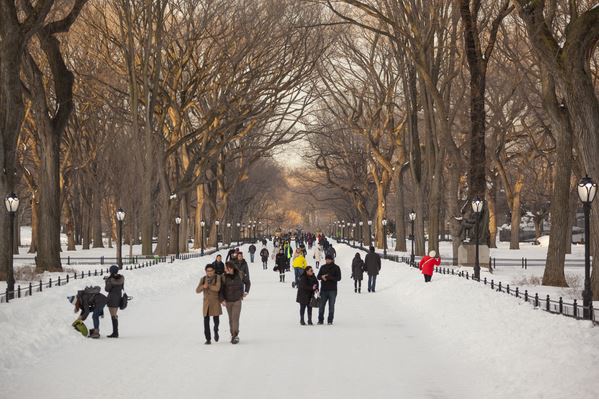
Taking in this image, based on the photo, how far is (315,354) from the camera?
564 inches

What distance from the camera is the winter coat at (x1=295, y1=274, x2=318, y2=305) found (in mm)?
18972

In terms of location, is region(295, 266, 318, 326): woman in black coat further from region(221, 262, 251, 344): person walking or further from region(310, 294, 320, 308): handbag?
region(221, 262, 251, 344): person walking

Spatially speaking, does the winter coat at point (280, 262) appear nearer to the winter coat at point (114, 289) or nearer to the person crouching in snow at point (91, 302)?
the winter coat at point (114, 289)

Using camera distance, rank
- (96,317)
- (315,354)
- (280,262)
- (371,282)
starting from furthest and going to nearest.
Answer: (280,262) → (371,282) → (96,317) → (315,354)

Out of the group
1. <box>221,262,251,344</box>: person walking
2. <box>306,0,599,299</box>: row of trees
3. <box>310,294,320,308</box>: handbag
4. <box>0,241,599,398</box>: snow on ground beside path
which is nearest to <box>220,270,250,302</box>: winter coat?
<box>221,262,251,344</box>: person walking

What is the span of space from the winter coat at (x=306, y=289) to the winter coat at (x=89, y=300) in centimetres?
434

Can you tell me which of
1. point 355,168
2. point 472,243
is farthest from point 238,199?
point 472,243

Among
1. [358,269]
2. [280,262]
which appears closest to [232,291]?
[358,269]

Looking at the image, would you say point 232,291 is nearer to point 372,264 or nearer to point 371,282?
point 372,264

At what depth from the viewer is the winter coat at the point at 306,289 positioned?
19.0 metres

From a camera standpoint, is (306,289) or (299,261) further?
(299,261)

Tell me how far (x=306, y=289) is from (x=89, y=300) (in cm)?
474

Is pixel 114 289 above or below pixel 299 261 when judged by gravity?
below

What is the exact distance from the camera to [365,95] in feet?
191
